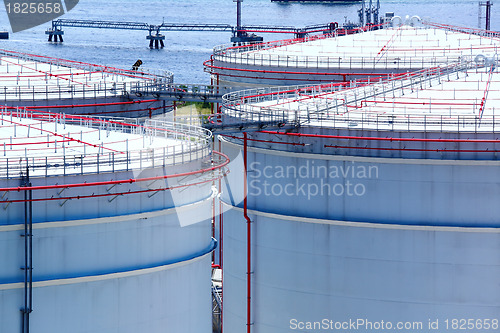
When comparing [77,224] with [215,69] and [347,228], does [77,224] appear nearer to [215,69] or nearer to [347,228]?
[347,228]

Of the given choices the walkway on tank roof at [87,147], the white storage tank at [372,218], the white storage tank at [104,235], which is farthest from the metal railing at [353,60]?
the white storage tank at [104,235]

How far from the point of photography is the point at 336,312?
31406 mm

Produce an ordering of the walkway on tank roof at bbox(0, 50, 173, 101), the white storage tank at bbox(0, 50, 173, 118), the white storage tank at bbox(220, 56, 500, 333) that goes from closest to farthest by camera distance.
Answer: the white storage tank at bbox(220, 56, 500, 333), the white storage tank at bbox(0, 50, 173, 118), the walkway on tank roof at bbox(0, 50, 173, 101)

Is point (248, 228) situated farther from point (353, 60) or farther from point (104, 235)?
point (353, 60)

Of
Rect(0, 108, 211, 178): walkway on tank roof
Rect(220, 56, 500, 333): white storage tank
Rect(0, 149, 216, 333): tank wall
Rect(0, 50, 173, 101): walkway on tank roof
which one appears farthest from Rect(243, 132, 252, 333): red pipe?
Rect(0, 50, 173, 101): walkway on tank roof

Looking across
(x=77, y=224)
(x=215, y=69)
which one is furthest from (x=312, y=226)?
(x=215, y=69)

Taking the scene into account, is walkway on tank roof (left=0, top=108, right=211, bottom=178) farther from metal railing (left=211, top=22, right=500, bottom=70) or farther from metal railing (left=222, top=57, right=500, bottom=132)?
metal railing (left=211, top=22, right=500, bottom=70)

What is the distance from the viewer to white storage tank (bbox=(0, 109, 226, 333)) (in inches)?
942

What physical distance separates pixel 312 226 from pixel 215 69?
54.7 feet

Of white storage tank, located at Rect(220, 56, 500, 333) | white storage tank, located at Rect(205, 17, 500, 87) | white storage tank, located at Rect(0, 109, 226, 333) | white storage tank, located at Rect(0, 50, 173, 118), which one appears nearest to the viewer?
white storage tank, located at Rect(0, 109, 226, 333)

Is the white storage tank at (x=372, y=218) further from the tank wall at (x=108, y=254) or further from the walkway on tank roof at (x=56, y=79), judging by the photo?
the walkway on tank roof at (x=56, y=79)

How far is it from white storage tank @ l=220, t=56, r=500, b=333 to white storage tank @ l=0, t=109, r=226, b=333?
439 cm

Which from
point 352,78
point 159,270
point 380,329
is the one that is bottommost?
point 380,329

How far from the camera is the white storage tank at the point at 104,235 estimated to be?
78.5 feet
